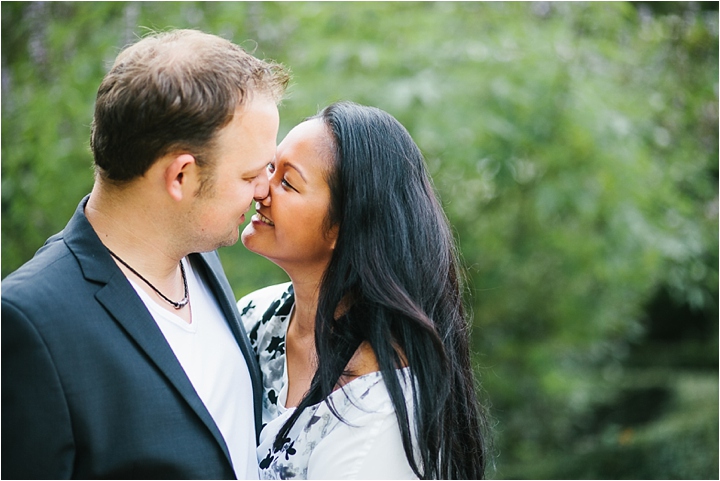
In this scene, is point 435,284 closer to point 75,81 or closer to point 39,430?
point 39,430

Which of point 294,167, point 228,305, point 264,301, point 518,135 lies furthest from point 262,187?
point 518,135

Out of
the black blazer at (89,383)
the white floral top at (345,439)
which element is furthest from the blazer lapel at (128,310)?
the white floral top at (345,439)

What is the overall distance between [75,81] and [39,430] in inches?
120

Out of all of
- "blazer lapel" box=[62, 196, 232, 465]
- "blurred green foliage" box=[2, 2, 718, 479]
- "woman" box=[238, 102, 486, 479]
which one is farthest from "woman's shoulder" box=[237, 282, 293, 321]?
"blurred green foliage" box=[2, 2, 718, 479]

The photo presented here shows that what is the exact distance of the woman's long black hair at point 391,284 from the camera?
2455 mm

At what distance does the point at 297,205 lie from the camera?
2.56 metres

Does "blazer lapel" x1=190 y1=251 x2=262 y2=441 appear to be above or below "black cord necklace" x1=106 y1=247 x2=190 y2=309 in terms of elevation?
below

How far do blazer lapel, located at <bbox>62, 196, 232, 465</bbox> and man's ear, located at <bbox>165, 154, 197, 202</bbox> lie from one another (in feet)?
0.85

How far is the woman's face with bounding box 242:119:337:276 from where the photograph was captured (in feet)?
8.39

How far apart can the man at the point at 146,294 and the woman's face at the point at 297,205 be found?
10cm

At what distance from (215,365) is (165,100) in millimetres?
849

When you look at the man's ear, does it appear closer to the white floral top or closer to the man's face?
the man's face

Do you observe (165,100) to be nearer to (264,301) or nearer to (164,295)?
(164,295)

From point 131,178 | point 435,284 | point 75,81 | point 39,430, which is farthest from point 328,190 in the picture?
point 75,81
